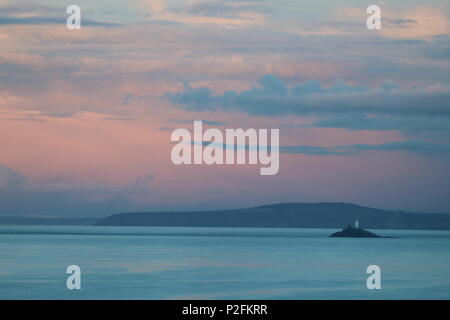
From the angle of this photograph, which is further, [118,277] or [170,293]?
[118,277]

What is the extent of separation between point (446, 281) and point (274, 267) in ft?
55.4

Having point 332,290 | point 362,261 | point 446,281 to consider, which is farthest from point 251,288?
point 362,261
